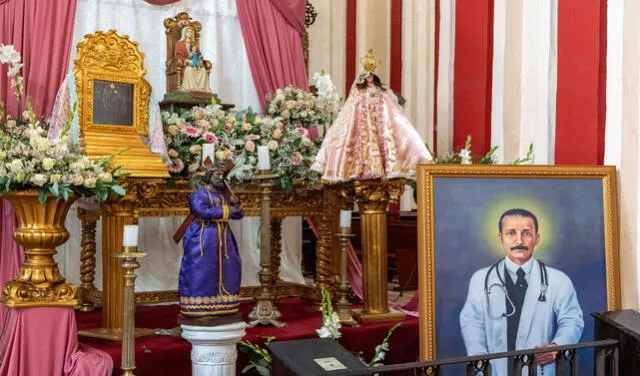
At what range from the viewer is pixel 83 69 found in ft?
15.7

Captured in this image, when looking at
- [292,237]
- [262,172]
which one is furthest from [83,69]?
[292,237]

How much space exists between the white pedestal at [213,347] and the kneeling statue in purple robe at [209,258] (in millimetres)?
122

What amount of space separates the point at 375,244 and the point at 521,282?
1142mm

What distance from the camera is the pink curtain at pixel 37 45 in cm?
559

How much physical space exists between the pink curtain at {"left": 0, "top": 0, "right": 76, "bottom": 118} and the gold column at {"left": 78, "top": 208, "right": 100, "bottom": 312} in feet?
2.74

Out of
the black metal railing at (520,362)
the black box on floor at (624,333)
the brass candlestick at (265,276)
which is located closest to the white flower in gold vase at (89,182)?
the brass candlestick at (265,276)

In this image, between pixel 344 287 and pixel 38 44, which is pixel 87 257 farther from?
pixel 344 287

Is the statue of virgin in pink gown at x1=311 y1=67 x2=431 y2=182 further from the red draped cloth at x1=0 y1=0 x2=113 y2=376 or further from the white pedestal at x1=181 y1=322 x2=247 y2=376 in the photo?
the red draped cloth at x1=0 y1=0 x2=113 y2=376

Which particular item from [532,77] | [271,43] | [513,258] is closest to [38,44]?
[271,43]

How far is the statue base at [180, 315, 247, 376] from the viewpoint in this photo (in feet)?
13.5

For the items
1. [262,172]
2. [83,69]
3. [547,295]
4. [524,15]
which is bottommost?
[547,295]

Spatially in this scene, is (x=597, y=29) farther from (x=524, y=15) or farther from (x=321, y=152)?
(x=321, y=152)

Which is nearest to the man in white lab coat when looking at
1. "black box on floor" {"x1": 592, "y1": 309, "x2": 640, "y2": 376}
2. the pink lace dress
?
"black box on floor" {"x1": 592, "y1": 309, "x2": 640, "y2": 376}

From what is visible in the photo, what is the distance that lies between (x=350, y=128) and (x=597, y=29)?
1.66 m
